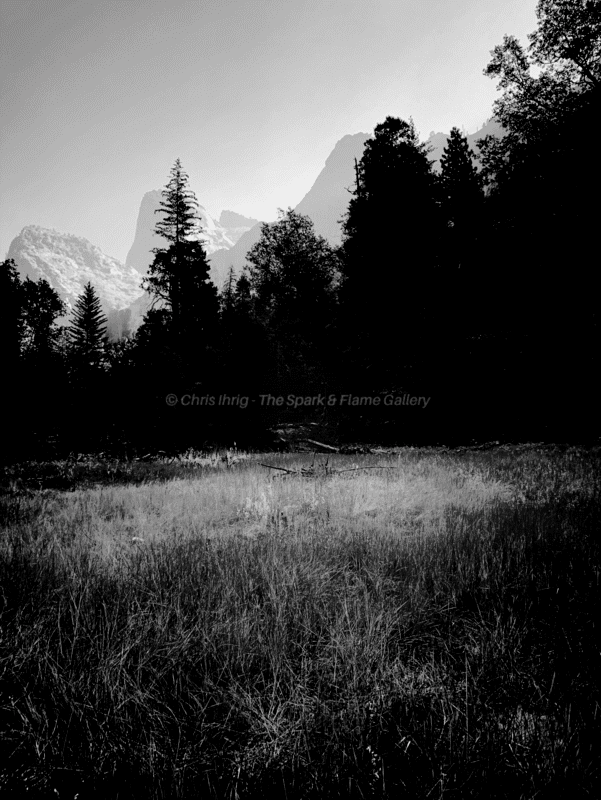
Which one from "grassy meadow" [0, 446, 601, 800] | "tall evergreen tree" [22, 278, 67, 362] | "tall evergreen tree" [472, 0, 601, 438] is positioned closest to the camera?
"grassy meadow" [0, 446, 601, 800]

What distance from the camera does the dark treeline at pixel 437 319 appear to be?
621 inches

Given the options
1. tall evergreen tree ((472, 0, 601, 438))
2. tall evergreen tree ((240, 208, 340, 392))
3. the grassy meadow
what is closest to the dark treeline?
tall evergreen tree ((472, 0, 601, 438))

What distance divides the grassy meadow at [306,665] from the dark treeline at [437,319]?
15.7 m

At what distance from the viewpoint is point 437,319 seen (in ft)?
68.3

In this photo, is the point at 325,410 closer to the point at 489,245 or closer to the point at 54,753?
the point at 489,245

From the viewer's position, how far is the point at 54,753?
1346 millimetres

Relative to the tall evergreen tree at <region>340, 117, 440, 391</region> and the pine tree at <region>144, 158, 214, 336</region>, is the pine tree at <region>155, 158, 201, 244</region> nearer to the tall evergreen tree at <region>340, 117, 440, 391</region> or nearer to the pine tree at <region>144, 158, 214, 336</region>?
the pine tree at <region>144, 158, 214, 336</region>

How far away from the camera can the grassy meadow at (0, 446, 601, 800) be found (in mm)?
1260

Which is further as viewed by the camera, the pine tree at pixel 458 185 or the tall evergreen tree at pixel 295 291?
the tall evergreen tree at pixel 295 291

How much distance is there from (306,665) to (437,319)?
21.6m

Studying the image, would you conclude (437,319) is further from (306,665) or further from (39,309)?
(39,309)

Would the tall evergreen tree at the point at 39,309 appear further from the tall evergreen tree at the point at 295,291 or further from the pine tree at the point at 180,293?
the tall evergreen tree at the point at 295,291

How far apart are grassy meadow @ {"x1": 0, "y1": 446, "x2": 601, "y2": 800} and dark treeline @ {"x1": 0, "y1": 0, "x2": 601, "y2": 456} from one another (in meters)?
15.7

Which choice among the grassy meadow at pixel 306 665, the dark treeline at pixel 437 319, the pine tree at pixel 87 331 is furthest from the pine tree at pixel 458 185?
the pine tree at pixel 87 331
